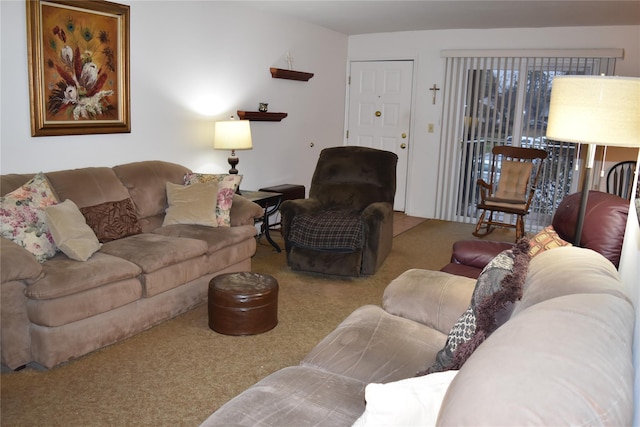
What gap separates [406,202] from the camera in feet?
24.0

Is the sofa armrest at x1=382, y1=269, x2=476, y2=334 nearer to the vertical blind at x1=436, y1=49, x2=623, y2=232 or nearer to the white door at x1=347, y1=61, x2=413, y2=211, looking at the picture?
the vertical blind at x1=436, y1=49, x2=623, y2=232

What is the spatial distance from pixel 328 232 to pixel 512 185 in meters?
2.80

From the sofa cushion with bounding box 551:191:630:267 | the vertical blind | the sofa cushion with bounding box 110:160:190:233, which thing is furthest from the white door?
the sofa cushion with bounding box 551:191:630:267

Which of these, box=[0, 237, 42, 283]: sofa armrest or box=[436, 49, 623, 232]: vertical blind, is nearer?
box=[0, 237, 42, 283]: sofa armrest

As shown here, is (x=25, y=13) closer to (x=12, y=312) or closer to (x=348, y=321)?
(x=12, y=312)

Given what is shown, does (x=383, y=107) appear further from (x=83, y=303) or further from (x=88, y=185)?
(x=83, y=303)

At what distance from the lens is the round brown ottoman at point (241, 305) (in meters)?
3.21

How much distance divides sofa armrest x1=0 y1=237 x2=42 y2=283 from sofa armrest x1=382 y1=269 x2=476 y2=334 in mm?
1724

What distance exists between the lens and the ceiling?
4949 millimetres

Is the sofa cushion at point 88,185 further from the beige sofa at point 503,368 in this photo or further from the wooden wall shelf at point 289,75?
the wooden wall shelf at point 289,75

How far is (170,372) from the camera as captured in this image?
2805mm

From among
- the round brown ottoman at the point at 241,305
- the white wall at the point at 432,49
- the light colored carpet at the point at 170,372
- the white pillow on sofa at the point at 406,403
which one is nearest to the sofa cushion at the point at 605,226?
the white pillow on sofa at the point at 406,403

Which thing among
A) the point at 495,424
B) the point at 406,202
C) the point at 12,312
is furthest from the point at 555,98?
the point at 406,202

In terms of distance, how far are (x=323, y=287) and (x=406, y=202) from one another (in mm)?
3334
